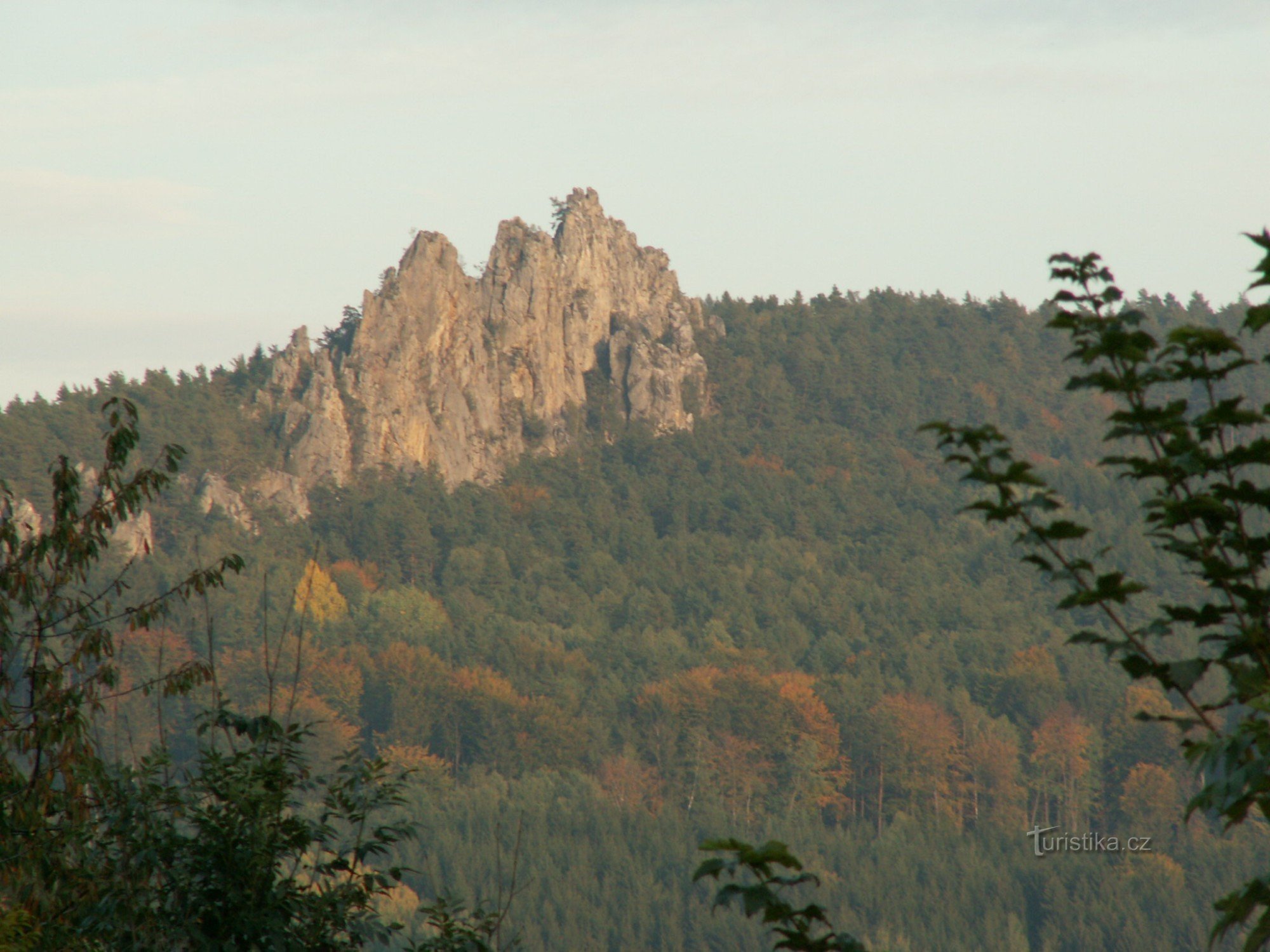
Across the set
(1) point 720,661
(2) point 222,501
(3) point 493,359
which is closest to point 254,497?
(2) point 222,501

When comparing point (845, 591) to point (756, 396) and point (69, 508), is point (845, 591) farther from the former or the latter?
point (69, 508)

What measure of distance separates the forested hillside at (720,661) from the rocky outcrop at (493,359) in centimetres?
286

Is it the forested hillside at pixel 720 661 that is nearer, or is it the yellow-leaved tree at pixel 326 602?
the forested hillside at pixel 720 661

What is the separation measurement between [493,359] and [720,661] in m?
31.2

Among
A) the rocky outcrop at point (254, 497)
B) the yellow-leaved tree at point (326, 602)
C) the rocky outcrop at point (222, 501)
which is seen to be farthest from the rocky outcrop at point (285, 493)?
the yellow-leaved tree at point (326, 602)

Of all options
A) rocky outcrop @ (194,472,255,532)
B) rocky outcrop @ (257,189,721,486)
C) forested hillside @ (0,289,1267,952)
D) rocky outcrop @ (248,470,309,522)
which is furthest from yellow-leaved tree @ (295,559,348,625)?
rocky outcrop @ (257,189,721,486)

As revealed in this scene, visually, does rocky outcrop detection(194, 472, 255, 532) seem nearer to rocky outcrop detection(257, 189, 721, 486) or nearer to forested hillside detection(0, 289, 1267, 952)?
forested hillside detection(0, 289, 1267, 952)

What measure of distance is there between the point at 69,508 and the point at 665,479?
A: 4676 inches

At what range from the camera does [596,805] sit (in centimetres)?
8075

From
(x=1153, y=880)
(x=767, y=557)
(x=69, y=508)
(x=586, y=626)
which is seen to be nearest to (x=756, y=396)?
(x=767, y=557)

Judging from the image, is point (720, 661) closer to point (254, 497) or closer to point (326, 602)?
point (326, 602)

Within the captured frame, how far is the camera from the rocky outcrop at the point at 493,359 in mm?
107125

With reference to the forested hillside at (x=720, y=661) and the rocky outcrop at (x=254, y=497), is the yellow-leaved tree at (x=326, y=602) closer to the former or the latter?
the forested hillside at (x=720, y=661)

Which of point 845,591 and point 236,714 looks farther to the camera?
point 845,591
